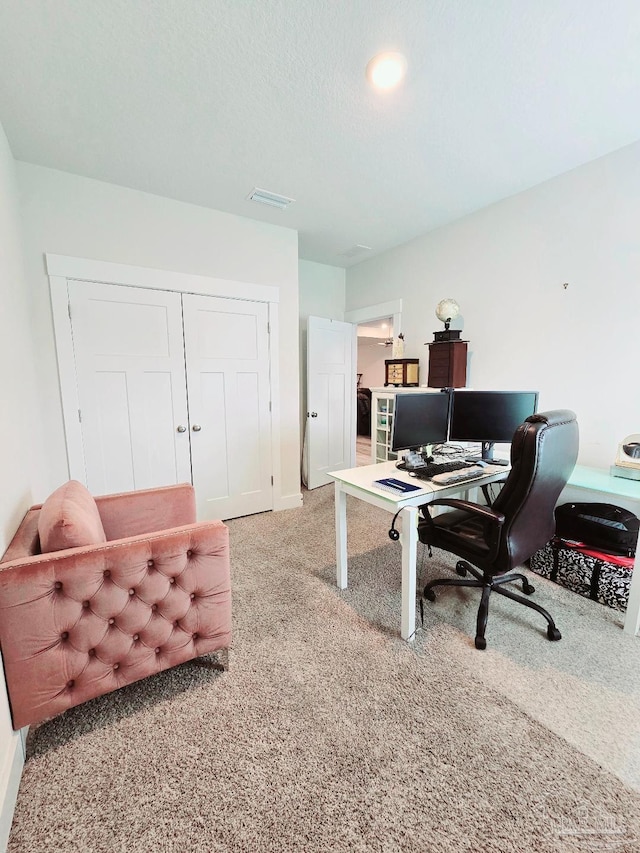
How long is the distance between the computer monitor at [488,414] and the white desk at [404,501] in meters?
0.23

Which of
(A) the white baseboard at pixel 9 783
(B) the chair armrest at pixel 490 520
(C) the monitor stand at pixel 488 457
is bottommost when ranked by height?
(A) the white baseboard at pixel 9 783

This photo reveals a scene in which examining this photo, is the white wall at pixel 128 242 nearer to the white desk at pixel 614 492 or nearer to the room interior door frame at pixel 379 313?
the room interior door frame at pixel 379 313

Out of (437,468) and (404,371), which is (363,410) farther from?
(437,468)

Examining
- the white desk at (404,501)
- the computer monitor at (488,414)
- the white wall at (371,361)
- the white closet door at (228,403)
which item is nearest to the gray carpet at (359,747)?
the white desk at (404,501)

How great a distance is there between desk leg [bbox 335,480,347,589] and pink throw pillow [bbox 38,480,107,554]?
4.03 feet

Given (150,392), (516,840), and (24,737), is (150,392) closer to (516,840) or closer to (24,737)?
(24,737)

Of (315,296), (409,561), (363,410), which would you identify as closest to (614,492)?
(409,561)

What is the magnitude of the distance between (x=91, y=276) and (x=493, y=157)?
9.39 ft

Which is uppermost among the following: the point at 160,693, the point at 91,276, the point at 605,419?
the point at 91,276

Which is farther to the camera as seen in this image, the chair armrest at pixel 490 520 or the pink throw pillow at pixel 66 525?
the chair armrest at pixel 490 520

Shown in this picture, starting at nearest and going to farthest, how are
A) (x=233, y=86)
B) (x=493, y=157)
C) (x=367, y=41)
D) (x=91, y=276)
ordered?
(x=367, y=41) → (x=233, y=86) → (x=493, y=157) → (x=91, y=276)

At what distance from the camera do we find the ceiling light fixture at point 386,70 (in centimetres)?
149

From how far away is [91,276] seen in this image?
2391 millimetres

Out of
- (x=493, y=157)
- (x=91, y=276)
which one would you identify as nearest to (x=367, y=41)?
(x=493, y=157)
